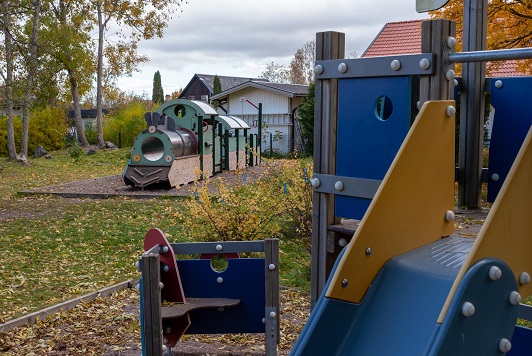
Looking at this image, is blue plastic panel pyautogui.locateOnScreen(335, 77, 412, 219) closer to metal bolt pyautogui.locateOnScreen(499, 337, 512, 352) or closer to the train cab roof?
metal bolt pyautogui.locateOnScreen(499, 337, 512, 352)

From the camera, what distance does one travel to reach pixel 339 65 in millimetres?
3311

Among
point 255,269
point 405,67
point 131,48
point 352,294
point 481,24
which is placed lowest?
point 255,269

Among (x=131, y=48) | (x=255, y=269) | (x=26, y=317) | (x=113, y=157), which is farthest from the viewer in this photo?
(x=131, y=48)

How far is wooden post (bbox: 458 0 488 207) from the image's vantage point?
3701 millimetres

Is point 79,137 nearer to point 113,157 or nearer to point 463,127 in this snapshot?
point 113,157

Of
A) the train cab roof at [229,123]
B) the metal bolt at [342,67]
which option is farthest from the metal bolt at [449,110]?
the train cab roof at [229,123]

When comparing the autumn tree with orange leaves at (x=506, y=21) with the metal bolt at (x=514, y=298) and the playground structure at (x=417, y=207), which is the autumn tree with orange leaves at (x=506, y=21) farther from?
the metal bolt at (x=514, y=298)

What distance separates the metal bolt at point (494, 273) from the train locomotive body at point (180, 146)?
1016cm

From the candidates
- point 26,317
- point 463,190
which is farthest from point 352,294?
point 26,317

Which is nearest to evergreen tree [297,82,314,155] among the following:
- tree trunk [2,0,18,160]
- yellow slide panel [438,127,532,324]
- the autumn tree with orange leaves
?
tree trunk [2,0,18,160]

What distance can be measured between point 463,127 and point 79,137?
24.2 meters

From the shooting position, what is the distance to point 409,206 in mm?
2594

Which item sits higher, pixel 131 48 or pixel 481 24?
pixel 131 48

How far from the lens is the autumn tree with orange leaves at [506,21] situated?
9.64 meters
